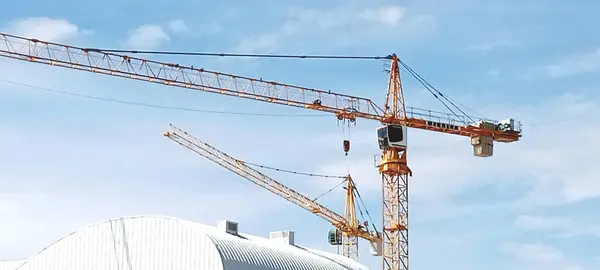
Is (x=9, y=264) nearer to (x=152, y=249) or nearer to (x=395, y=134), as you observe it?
(x=152, y=249)

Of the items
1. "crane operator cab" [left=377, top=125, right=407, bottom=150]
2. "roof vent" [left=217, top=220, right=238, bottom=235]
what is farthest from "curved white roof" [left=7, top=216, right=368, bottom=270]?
"crane operator cab" [left=377, top=125, right=407, bottom=150]

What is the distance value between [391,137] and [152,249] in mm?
57484

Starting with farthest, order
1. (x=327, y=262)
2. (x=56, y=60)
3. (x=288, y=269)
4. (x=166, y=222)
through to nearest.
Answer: (x=56, y=60) < (x=327, y=262) < (x=288, y=269) < (x=166, y=222)

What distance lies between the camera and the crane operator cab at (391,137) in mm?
116875

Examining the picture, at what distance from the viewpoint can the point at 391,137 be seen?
117312 millimetres

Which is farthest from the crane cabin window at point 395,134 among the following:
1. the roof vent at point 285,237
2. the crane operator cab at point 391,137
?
the roof vent at point 285,237

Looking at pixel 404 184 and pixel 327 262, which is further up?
pixel 404 184

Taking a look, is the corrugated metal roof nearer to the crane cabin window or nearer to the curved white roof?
the curved white roof

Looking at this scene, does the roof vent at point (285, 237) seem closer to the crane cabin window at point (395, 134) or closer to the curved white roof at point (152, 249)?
the curved white roof at point (152, 249)

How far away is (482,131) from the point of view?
122m

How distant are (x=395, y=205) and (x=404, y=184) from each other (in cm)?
277

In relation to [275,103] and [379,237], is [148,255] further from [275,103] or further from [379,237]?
[379,237]

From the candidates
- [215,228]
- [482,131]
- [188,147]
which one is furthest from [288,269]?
[188,147]

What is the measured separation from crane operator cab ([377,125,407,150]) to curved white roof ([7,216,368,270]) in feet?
165
